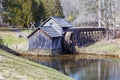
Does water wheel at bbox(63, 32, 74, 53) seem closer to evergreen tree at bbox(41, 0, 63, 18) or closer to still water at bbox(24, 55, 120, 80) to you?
still water at bbox(24, 55, 120, 80)

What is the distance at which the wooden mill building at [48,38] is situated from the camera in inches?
2157

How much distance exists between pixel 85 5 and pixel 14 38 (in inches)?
1652

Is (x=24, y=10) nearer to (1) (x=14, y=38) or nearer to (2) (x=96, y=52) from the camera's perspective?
(1) (x=14, y=38)

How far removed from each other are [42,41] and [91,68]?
17.9 metres

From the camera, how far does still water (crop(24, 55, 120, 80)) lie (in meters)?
33.1

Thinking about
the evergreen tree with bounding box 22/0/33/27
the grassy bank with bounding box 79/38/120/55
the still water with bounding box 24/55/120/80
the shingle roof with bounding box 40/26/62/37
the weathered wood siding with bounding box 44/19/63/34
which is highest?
the evergreen tree with bounding box 22/0/33/27

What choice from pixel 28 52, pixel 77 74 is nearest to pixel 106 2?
pixel 28 52

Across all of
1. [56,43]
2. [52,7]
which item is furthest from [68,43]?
[52,7]

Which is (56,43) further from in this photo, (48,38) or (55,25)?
(55,25)

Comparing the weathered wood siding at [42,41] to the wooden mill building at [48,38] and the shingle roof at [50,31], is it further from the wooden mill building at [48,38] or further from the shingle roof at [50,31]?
the shingle roof at [50,31]

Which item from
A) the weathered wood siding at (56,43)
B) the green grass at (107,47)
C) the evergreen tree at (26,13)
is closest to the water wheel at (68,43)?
the weathered wood siding at (56,43)

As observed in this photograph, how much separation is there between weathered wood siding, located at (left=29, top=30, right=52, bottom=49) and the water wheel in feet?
14.1

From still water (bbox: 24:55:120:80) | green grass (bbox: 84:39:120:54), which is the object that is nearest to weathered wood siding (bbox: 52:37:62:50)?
green grass (bbox: 84:39:120:54)

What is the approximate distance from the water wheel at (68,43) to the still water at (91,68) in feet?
23.6
